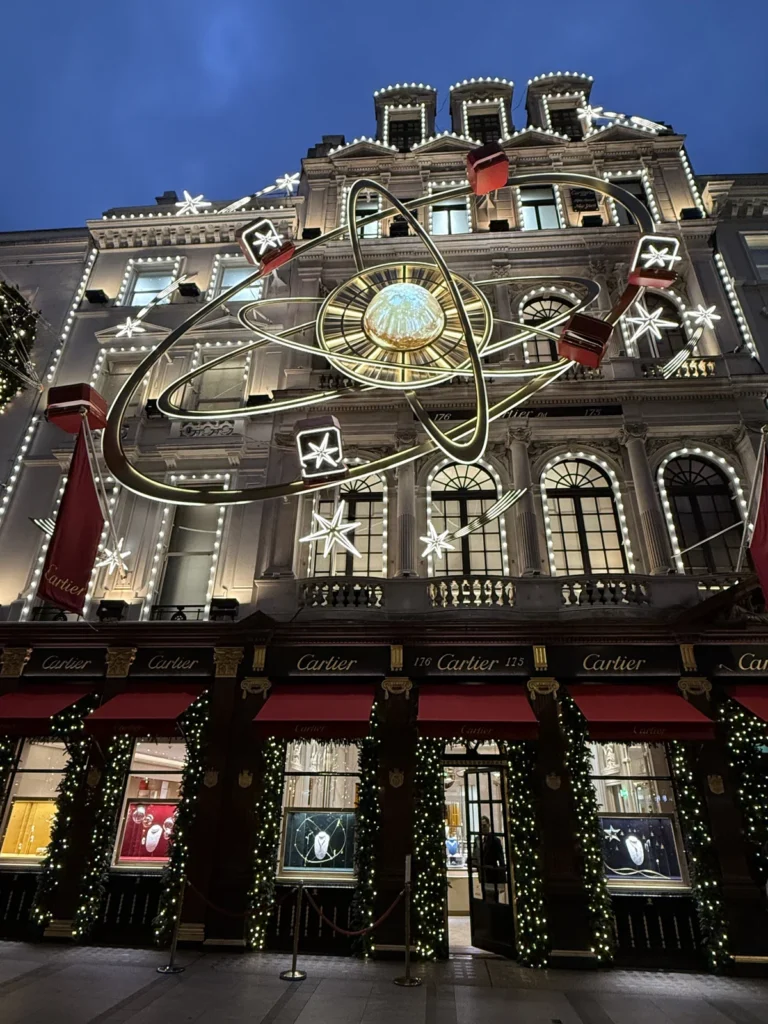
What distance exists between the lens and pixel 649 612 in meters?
11.8

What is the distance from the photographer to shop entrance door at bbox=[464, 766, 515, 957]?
1018cm

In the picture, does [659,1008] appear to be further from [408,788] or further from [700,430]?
[700,430]

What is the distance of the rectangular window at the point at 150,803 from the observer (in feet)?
37.0

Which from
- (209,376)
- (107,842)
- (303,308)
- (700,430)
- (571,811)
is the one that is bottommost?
(107,842)

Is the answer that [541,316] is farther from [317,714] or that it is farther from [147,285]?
[147,285]

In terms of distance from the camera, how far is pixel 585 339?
9461 mm

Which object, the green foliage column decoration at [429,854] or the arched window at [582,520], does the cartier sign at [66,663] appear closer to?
the green foliage column decoration at [429,854]

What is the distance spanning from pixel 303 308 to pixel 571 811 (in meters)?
14.7

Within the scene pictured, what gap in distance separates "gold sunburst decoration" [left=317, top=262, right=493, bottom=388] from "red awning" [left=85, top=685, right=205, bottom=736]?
7.23 metres

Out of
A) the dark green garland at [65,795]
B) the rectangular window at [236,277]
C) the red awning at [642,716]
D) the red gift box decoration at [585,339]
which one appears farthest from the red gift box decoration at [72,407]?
the red awning at [642,716]

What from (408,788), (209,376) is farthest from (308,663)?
(209,376)

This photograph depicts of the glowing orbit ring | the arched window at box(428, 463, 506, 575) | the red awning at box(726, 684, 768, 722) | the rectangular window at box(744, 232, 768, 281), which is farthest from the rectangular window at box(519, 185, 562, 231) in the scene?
the red awning at box(726, 684, 768, 722)

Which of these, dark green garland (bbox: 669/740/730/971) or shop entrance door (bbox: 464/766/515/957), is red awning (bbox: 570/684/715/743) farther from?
shop entrance door (bbox: 464/766/515/957)

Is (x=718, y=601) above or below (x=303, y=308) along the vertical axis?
below
